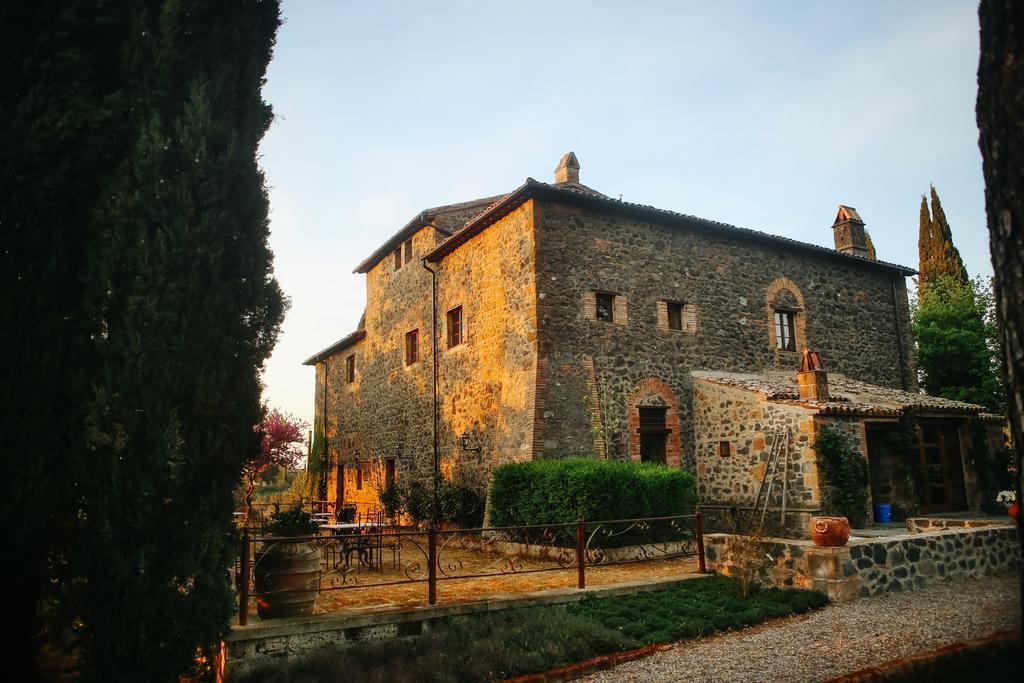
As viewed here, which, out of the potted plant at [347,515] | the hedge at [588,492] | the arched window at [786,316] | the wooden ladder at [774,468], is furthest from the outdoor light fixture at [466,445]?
the arched window at [786,316]

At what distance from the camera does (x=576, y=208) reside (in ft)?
46.1

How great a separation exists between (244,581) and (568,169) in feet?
47.9

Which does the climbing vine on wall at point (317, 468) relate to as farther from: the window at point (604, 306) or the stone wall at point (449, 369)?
the window at point (604, 306)

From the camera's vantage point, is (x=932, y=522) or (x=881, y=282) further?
(x=881, y=282)

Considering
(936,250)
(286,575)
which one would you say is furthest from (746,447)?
(936,250)

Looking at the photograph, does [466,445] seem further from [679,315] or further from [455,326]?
[679,315]

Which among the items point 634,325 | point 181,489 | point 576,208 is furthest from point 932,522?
point 181,489

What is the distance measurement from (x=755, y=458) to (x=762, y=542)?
5.34 m

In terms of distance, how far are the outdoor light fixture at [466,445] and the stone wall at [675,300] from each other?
2.84 m

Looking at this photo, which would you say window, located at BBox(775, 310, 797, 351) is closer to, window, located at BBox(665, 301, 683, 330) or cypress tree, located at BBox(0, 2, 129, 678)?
window, located at BBox(665, 301, 683, 330)

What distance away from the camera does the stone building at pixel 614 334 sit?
1333cm

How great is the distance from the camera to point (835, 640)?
6.30 m

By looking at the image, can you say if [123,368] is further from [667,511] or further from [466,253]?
[466,253]

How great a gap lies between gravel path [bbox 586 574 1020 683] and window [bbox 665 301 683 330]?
7.97 meters
